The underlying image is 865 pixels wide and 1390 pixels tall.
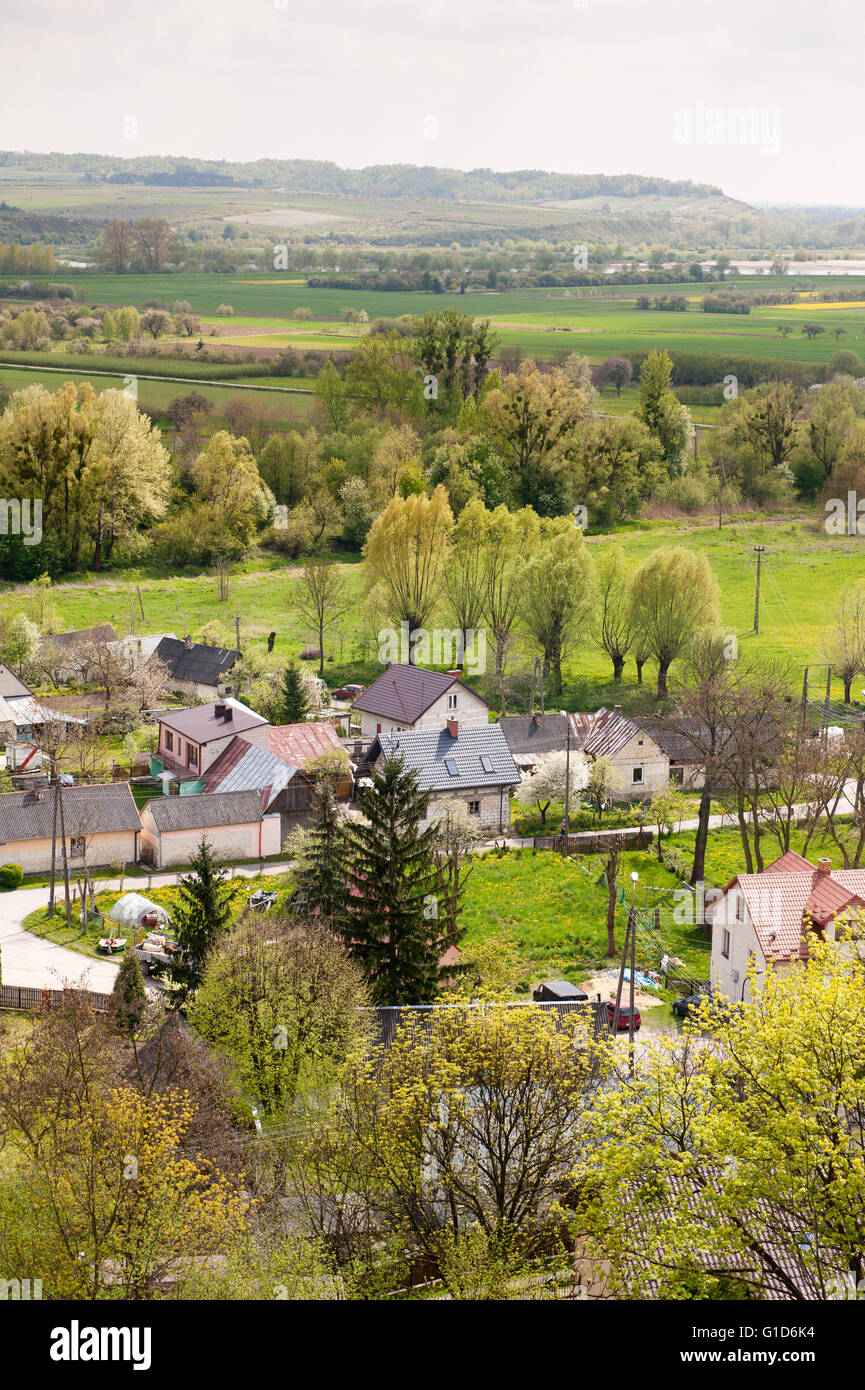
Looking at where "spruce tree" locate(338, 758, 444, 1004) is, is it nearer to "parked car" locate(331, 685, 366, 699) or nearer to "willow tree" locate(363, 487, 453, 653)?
"parked car" locate(331, 685, 366, 699)

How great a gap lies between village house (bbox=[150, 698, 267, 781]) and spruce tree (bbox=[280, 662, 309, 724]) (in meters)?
3.17

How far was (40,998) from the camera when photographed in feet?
110

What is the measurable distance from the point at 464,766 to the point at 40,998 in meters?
19.7

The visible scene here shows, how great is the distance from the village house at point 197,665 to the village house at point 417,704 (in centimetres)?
803

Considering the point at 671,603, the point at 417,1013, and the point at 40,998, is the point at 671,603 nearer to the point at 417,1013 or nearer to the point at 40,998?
the point at 417,1013

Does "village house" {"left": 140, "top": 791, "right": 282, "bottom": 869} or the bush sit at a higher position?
"village house" {"left": 140, "top": 791, "right": 282, "bottom": 869}

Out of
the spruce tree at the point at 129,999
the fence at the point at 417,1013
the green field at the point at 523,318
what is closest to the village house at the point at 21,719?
the spruce tree at the point at 129,999

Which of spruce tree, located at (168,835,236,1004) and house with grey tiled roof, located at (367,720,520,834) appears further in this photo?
house with grey tiled roof, located at (367,720,520,834)

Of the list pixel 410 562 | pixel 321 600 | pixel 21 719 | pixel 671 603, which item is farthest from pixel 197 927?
pixel 410 562

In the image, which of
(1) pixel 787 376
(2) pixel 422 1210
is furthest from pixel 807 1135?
(1) pixel 787 376

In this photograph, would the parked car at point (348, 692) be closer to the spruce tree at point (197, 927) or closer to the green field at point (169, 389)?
the spruce tree at point (197, 927)

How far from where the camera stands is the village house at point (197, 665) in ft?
199

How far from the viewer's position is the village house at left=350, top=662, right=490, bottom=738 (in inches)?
2103

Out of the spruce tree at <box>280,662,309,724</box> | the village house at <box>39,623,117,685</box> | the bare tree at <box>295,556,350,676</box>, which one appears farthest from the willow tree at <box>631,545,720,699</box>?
the village house at <box>39,623,117,685</box>
